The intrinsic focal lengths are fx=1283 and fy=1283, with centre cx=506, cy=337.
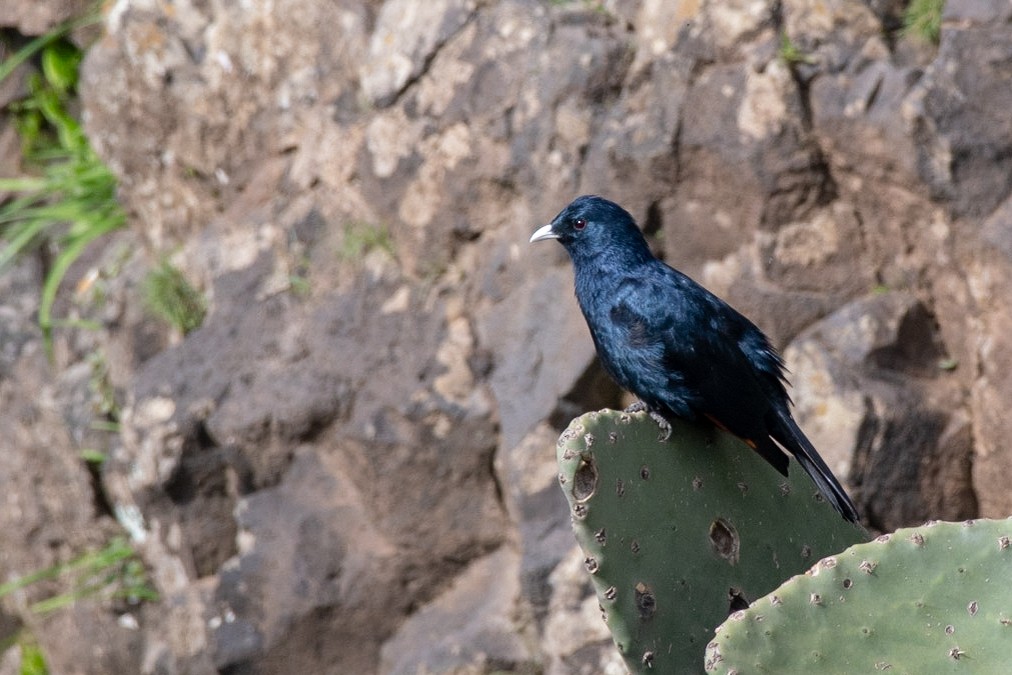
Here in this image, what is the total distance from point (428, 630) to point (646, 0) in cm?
279

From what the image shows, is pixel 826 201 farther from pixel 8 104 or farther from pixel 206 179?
pixel 8 104

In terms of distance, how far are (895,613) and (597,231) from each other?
161 centimetres

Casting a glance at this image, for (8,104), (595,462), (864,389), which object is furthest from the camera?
(8,104)

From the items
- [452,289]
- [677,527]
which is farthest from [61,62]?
[677,527]

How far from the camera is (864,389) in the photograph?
15.3ft

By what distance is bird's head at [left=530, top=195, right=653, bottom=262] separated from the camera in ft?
12.1

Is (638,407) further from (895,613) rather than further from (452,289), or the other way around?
(452,289)

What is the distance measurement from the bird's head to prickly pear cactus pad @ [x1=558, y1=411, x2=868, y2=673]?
2.35 ft

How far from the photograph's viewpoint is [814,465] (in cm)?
329

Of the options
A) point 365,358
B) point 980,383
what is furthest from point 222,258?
point 980,383

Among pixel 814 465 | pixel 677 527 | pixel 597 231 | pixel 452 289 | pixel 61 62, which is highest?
pixel 61 62

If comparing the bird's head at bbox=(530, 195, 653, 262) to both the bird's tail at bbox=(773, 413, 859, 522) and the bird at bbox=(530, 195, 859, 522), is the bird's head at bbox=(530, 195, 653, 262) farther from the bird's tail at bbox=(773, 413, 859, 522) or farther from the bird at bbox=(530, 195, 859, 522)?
the bird's tail at bbox=(773, 413, 859, 522)

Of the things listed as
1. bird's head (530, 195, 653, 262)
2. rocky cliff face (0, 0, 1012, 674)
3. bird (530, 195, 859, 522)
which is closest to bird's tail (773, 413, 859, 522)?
bird (530, 195, 859, 522)

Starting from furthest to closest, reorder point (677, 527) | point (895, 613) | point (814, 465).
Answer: point (814, 465)
point (677, 527)
point (895, 613)
